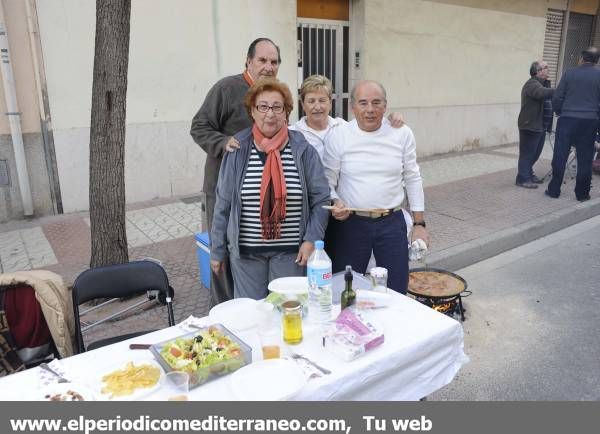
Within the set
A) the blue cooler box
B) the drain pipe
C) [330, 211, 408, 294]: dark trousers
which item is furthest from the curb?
the drain pipe

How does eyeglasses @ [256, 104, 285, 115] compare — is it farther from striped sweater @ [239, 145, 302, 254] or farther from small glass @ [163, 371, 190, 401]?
small glass @ [163, 371, 190, 401]

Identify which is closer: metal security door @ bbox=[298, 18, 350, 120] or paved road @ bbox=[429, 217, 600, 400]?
paved road @ bbox=[429, 217, 600, 400]

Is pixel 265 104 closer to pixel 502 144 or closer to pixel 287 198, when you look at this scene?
pixel 287 198

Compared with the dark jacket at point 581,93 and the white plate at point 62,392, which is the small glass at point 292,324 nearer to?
the white plate at point 62,392

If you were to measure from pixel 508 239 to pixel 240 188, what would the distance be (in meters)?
4.40

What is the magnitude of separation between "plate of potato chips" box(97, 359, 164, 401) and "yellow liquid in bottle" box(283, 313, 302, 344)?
1.80ft

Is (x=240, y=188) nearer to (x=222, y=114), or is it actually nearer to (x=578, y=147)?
(x=222, y=114)

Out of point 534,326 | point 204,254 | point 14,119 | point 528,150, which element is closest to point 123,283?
point 204,254

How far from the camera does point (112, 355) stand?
6.93 ft

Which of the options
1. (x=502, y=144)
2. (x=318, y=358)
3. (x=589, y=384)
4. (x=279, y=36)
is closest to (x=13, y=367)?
(x=318, y=358)

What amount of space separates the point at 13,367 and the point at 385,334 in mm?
1888

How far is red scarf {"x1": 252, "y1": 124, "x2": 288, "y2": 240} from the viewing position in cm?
273

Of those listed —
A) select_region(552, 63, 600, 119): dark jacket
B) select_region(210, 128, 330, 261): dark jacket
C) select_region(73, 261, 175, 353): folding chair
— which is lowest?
select_region(73, 261, 175, 353): folding chair

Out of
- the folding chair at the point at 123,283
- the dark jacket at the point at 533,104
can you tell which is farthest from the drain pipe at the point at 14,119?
the dark jacket at the point at 533,104
